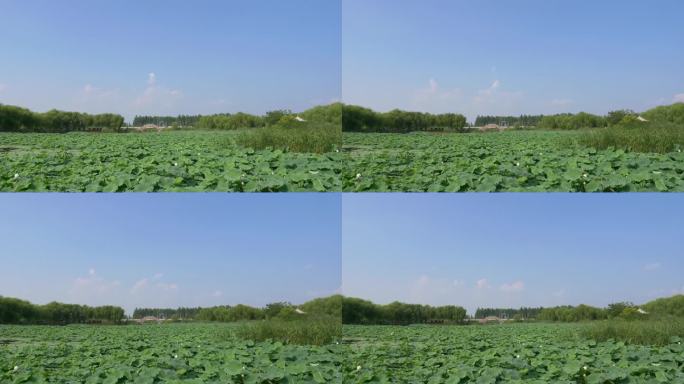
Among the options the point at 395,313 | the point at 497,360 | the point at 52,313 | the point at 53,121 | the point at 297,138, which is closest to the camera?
the point at 497,360

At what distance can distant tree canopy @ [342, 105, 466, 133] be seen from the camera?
7.91 metres

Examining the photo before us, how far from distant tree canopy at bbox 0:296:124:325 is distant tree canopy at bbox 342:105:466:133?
4143mm

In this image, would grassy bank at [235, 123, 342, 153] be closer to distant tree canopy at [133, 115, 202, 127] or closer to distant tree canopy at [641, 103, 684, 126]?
distant tree canopy at [133, 115, 202, 127]

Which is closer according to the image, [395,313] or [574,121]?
[395,313]

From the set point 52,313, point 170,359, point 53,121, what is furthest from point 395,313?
point 53,121

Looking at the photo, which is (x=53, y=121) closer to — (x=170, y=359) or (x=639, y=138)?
(x=170, y=359)

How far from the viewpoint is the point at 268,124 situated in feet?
24.6

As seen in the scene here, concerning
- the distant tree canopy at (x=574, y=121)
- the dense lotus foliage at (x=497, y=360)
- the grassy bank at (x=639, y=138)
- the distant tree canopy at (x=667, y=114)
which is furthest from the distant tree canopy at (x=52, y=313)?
the distant tree canopy at (x=667, y=114)

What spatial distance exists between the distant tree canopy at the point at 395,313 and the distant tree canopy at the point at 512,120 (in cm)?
270

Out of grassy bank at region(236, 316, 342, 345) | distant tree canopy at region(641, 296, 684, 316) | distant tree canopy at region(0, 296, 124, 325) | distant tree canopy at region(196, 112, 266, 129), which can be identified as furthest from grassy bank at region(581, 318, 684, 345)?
distant tree canopy at region(0, 296, 124, 325)

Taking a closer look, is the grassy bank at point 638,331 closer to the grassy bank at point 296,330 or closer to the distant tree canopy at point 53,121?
the grassy bank at point 296,330

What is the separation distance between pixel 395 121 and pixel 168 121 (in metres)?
3.16

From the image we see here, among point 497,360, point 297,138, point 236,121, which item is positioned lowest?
point 497,360

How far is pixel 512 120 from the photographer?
8.24m
